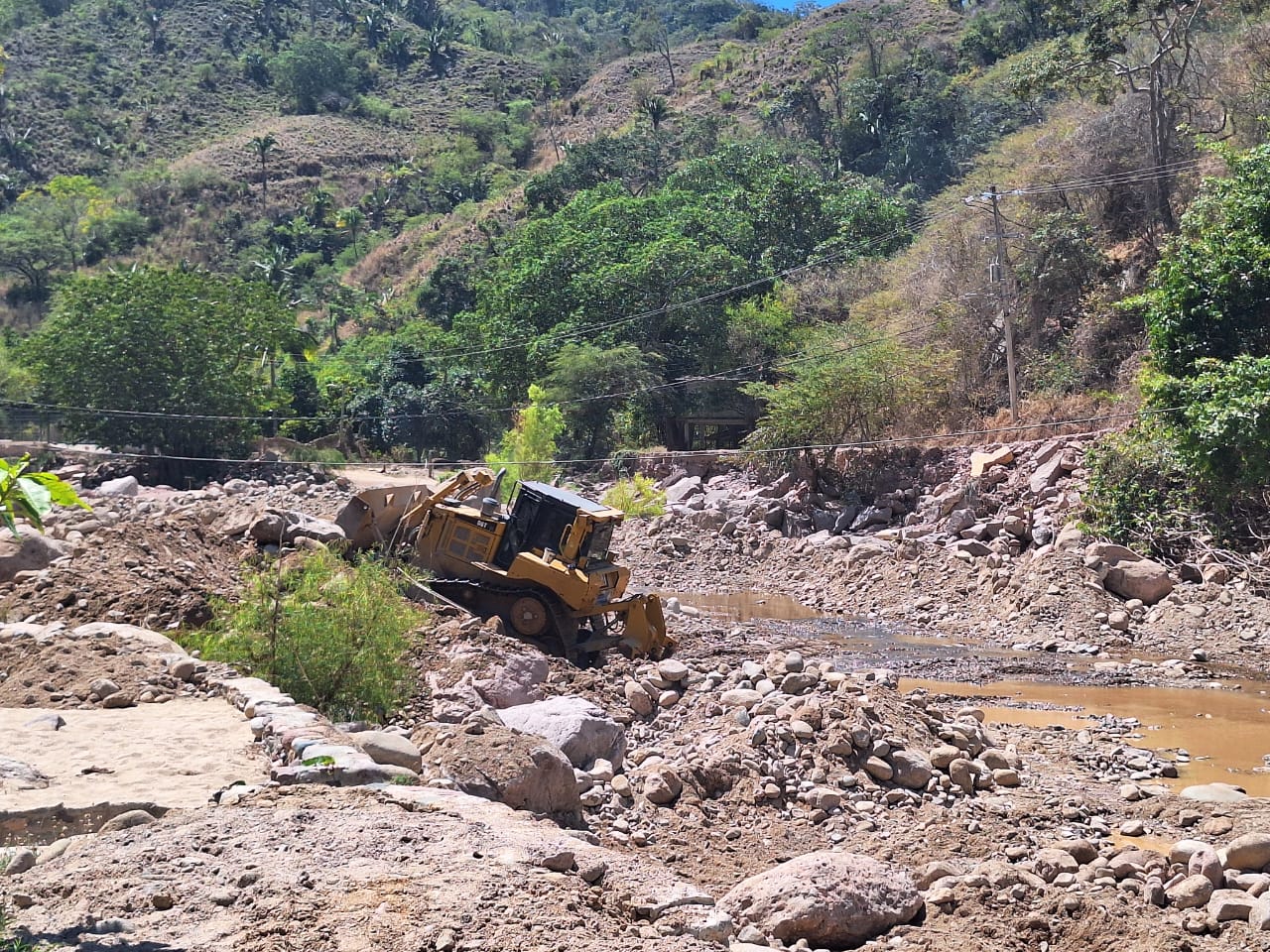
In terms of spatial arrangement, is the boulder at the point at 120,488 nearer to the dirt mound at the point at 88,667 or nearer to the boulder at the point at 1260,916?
the dirt mound at the point at 88,667

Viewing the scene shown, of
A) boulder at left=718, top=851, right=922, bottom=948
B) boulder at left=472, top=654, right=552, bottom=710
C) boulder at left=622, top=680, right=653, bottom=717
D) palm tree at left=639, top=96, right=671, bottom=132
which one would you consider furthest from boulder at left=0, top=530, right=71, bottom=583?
palm tree at left=639, top=96, right=671, bottom=132

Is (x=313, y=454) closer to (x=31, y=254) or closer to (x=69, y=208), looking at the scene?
(x=31, y=254)

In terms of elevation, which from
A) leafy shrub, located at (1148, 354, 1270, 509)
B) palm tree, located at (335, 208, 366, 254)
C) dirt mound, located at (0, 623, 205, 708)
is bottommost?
dirt mound, located at (0, 623, 205, 708)

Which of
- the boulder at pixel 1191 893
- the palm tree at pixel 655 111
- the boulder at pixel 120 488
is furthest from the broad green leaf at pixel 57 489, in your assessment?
the palm tree at pixel 655 111

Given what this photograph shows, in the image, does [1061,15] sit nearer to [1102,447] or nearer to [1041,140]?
[1041,140]

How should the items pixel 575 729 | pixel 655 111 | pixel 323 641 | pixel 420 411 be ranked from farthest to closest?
pixel 655 111 → pixel 420 411 → pixel 323 641 → pixel 575 729

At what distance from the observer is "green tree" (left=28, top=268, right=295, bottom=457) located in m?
46.5

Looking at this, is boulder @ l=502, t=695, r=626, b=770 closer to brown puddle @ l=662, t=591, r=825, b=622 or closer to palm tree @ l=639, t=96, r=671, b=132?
brown puddle @ l=662, t=591, r=825, b=622

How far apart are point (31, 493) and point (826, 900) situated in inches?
222

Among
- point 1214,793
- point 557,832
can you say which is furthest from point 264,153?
point 557,832

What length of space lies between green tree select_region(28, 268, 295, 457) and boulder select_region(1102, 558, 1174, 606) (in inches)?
1331

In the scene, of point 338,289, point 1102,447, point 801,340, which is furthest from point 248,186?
point 1102,447

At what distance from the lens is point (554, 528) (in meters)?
18.6

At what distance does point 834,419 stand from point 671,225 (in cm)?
1878
